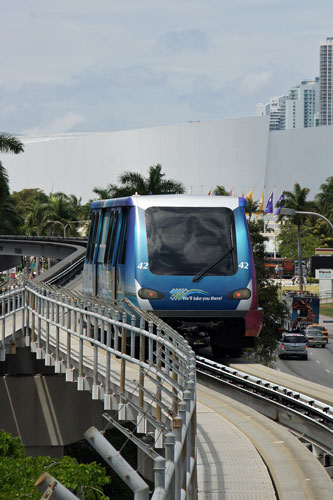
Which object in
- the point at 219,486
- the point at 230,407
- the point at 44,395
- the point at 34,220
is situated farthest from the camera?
the point at 34,220

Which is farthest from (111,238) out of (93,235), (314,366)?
(314,366)

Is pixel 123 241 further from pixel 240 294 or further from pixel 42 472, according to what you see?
pixel 42 472

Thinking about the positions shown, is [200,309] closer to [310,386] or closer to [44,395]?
[310,386]

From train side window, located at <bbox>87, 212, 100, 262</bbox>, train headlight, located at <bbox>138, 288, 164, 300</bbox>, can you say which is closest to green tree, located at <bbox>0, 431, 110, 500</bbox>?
train headlight, located at <bbox>138, 288, 164, 300</bbox>

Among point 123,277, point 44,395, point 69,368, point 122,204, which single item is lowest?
point 44,395

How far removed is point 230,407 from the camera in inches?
574

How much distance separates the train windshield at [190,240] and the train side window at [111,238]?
172 centimetres

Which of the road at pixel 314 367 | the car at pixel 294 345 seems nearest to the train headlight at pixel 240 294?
the road at pixel 314 367

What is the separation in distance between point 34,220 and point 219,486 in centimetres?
13332

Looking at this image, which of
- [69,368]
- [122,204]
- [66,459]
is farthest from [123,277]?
[66,459]

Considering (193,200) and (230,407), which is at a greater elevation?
(193,200)

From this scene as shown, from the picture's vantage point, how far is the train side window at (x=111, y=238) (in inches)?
787

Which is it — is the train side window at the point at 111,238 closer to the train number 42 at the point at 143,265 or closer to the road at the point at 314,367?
the train number 42 at the point at 143,265

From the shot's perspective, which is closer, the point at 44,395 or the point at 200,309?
the point at 200,309
